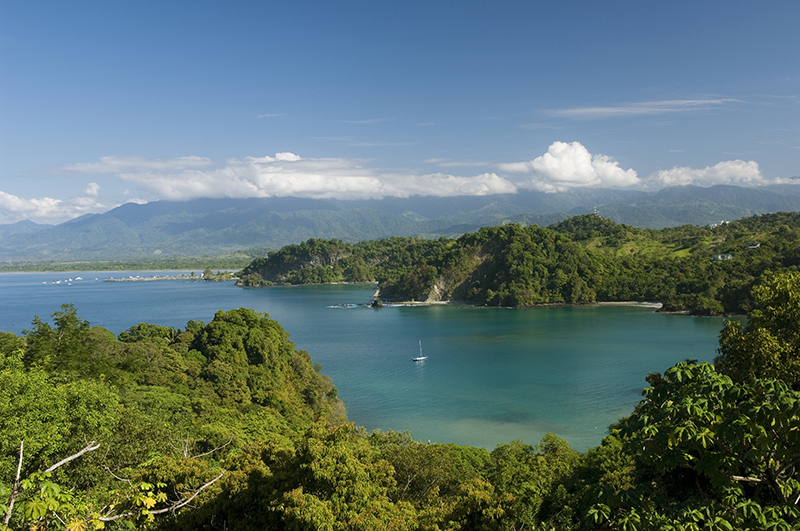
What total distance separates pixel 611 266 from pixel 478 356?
48199 mm

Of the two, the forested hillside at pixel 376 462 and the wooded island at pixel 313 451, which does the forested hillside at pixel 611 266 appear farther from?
the forested hillside at pixel 376 462

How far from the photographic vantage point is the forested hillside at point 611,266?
65500 mm

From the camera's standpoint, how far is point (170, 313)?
237ft

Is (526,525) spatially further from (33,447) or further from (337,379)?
(337,379)

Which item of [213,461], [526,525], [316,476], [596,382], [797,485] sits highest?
[797,485]

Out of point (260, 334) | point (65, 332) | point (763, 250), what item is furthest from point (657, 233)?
point (65, 332)

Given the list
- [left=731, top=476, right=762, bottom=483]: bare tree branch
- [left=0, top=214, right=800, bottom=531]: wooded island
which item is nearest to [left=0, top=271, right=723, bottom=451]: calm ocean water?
[left=0, top=214, right=800, bottom=531]: wooded island

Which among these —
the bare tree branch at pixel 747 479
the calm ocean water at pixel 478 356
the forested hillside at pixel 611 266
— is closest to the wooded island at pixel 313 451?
the bare tree branch at pixel 747 479

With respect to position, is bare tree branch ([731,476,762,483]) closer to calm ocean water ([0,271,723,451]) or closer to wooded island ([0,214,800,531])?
wooded island ([0,214,800,531])

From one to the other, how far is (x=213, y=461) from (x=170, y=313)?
64508 millimetres

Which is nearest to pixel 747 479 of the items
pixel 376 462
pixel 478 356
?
pixel 376 462

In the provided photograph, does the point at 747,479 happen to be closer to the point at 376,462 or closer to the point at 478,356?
the point at 376,462

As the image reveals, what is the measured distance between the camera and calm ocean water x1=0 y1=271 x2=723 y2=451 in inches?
1068

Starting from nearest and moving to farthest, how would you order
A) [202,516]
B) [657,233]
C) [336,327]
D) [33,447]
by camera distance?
1. [202,516]
2. [33,447]
3. [336,327]
4. [657,233]
